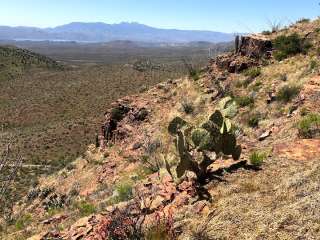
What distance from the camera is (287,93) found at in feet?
48.9

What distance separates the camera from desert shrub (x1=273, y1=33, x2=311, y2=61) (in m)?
19.3

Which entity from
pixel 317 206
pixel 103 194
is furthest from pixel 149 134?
pixel 317 206

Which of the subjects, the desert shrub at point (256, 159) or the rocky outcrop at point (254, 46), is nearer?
the desert shrub at point (256, 159)

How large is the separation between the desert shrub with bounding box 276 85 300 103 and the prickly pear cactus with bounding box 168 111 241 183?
21.9 feet

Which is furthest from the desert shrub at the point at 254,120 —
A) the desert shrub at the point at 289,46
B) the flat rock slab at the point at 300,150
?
the flat rock slab at the point at 300,150

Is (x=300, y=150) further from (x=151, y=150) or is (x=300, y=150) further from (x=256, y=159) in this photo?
(x=151, y=150)

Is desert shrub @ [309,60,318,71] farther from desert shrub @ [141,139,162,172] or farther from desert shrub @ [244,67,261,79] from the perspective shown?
desert shrub @ [141,139,162,172]

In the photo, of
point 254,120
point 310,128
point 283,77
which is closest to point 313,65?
point 283,77

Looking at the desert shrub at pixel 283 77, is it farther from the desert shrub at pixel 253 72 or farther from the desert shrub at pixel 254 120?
the desert shrub at pixel 254 120

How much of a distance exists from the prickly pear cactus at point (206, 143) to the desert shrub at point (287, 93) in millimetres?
6671

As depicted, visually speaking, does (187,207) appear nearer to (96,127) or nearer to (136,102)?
(136,102)

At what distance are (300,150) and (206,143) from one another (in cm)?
151

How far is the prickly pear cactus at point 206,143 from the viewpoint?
7793 mm

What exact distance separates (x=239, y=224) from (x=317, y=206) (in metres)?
0.90
